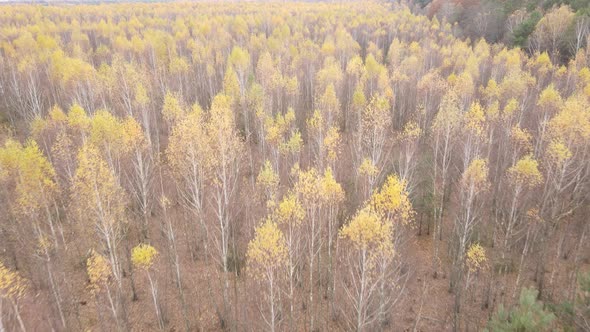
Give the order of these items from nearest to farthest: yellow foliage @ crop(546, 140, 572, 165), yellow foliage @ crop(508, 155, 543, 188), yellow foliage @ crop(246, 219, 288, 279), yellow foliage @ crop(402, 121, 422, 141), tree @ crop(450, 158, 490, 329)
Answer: yellow foliage @ crop(246, 219, 288, 279) < tree @ crop(450, 158, 490, 329) < yellow foliage @ crop(508, 155, 543, 188) < yellow foliage @ crop(546, 140, 572, 165) < yellow foliage @ crop(402, 121, 422, 141)

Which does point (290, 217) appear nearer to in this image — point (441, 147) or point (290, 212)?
point (290, 212)

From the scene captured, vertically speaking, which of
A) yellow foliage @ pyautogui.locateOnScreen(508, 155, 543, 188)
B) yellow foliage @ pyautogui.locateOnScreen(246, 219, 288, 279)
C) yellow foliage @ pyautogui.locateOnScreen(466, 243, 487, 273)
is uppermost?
yellow foliage @ pyautogui.locateOnScreen(508, 155, 543, 188)

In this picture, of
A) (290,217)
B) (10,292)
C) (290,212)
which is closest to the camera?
(10,292)

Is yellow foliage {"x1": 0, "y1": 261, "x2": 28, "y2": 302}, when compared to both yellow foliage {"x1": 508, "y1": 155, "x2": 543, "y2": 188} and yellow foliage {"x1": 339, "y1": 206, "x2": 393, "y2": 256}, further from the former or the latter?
yellow foliage {"x1": 508, "y1": 155, "x2": 543, "y2": 188}

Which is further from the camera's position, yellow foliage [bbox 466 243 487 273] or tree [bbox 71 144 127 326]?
yellow foliage [bbox 466 243 487 273]

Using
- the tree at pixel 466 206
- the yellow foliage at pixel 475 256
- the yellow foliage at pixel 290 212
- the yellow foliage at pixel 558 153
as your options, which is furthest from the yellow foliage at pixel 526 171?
the yellow foliage at pixel 290 212

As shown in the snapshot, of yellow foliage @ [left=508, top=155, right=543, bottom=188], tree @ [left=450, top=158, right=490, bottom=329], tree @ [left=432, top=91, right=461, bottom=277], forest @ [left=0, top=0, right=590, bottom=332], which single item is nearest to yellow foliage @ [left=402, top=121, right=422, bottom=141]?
forest @ [left=0, top=0, right=590, bottom=332]

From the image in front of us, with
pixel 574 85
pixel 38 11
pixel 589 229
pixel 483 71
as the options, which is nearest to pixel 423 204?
pixel 589 229

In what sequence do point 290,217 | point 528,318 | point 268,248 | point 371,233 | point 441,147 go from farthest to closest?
point 441,147 < point 290,217 < point 268,248 < point 371,233 < point 528,318

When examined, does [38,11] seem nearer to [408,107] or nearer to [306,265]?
[408,107]

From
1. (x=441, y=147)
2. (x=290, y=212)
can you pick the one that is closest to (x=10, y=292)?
(x=290, y=212)

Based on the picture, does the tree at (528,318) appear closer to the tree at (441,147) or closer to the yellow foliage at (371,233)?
the yellow foliage at (371,233)

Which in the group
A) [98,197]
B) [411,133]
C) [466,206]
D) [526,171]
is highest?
[411,133]

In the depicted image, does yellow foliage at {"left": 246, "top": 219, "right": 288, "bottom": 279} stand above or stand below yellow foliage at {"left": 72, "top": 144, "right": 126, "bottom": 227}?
below
